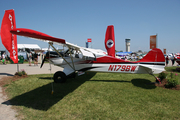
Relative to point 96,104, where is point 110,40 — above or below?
above

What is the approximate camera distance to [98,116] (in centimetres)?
320

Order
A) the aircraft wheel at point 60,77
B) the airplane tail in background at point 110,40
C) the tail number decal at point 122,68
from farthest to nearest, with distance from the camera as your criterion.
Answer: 1. the airplane tail in background at point 110,40
2. the aircraft wheel at point 60,77
3. the tail number decal at point 122,68

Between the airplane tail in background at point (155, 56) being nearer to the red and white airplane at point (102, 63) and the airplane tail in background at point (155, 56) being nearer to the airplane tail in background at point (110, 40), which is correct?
the red and white airplane at point (102, 63)

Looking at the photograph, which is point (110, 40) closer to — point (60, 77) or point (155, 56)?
point (155, 56)

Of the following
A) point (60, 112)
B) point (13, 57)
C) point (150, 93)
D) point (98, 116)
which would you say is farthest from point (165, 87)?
point (13, 57)

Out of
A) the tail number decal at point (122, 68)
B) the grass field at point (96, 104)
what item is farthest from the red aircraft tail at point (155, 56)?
the grass field at point (96, 104)

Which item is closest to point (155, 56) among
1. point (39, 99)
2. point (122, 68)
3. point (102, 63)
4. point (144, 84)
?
point (144, 84)

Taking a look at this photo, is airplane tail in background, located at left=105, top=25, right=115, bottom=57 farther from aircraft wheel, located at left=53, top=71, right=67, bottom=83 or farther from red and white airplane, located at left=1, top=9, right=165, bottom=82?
aircraft wheel, located at left=53, top=71, right=67, bottom=83

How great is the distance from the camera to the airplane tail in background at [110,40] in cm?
1051

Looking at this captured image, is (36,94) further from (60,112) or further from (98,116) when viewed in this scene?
(98,116)

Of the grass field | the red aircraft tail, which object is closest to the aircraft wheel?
the grass field

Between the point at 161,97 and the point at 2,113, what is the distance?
5424 mm

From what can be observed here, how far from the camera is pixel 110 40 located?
10.6 metres

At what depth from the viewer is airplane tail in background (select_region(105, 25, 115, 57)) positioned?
10.5m
